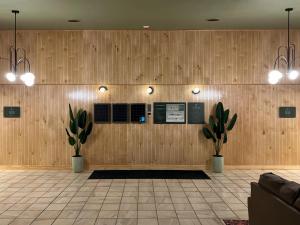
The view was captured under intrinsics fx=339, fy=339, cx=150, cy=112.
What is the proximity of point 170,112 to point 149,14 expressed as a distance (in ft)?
8.23

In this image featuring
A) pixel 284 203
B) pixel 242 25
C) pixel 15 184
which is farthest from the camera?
pixel 242 25

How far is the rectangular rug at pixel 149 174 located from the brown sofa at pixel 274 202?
3.44 m

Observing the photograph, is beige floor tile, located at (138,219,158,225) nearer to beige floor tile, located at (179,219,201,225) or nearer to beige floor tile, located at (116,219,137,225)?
beige floor tile, located at (116,219,137,225)

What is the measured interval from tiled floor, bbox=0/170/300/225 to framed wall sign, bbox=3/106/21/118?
1395 mm

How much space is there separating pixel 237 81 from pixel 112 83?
116 inches

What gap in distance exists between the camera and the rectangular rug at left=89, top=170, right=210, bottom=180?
7.17 meters

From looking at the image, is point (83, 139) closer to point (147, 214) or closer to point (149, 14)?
point (149, 14)

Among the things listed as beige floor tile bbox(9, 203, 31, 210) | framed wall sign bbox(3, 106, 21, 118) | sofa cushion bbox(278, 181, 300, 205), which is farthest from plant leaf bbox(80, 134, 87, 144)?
sofa cushion bbox(278, 181, 300, 205)

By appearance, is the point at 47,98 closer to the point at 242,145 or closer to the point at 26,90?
the point at 26,90

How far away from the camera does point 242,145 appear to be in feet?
26.4

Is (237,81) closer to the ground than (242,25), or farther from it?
closer to the ground

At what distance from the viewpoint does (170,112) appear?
26.5 feet

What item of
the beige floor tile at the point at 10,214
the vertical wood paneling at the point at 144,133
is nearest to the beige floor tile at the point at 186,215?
the beige floor tile at the point at 10,214

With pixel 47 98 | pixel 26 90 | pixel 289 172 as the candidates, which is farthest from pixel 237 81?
pixel 26 90
